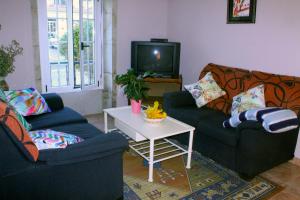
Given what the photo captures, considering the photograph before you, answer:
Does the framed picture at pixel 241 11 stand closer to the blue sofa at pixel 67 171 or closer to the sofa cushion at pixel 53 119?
the sofa cushion at pixel 53 119

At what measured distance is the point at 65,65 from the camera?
4.25 meters

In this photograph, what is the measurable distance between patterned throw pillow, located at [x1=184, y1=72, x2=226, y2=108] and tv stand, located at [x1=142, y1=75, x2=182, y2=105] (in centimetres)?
66

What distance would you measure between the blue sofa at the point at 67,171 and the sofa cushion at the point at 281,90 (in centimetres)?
179

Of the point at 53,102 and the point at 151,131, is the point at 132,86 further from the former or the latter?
the point at 53,102

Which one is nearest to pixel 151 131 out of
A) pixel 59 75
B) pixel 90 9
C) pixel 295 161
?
pixel 295 161

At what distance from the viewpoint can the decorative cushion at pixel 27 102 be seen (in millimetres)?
2855

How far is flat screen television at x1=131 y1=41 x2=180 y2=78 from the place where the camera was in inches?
169

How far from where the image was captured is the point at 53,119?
290 centimetres

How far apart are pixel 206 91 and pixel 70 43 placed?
6.96 ft

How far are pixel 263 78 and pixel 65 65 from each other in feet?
9.12

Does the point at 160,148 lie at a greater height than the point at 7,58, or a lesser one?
lesser

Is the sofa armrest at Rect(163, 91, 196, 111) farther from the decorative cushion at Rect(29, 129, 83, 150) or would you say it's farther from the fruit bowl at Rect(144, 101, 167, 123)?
the decorative cushion at Rect(29, 129, 83, 150)

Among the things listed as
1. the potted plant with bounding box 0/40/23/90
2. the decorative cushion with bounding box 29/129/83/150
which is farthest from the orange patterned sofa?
the potted plant with bounding box 0/40/23/90

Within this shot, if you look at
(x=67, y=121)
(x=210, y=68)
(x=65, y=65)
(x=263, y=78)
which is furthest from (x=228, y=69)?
(x=65, y=65)
